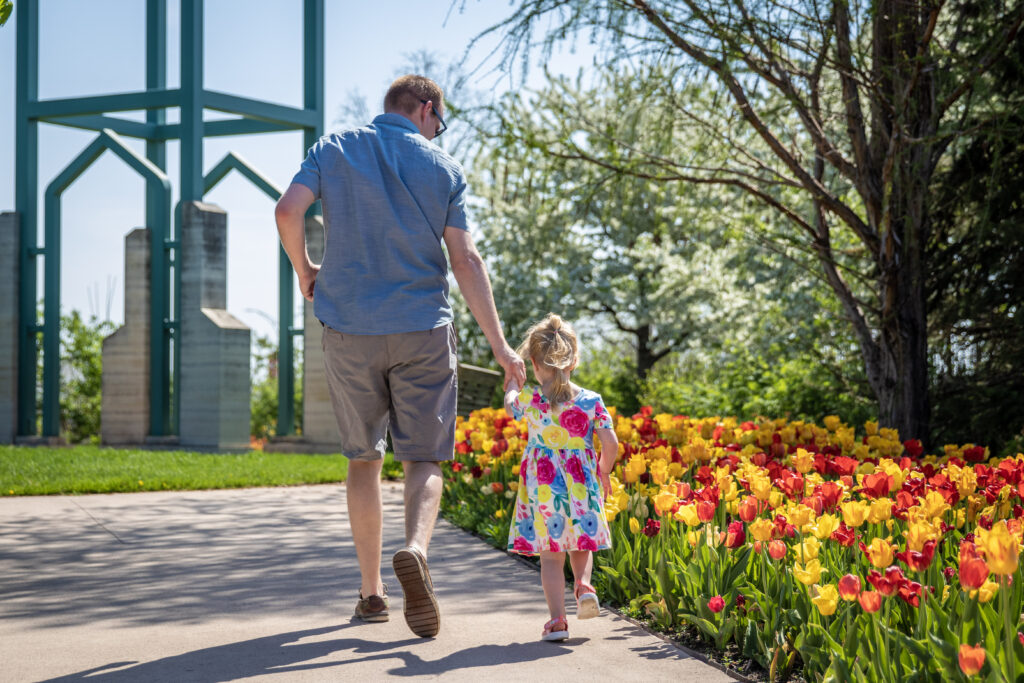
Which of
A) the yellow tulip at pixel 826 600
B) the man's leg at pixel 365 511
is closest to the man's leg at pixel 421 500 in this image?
the man's leg at pixel 365 511

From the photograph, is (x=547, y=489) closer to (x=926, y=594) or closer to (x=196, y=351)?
(x=926, y=594)

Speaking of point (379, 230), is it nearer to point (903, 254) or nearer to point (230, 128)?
point (903, 254)

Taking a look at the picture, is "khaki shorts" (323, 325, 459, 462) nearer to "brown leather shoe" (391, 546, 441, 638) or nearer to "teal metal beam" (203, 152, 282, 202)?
"brown leather shoe" (391, 546, 441, 638)

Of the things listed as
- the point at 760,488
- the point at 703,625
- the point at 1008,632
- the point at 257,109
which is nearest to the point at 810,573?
the point at 1008,632

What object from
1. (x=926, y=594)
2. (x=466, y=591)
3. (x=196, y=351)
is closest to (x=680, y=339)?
(x=196, y=351)

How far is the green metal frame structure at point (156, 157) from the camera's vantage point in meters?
12.7

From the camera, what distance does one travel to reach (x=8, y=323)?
13703 mm

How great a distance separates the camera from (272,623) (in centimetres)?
327

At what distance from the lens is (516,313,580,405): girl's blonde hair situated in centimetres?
331

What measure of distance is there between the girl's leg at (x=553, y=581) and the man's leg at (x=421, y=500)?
1.34 ft

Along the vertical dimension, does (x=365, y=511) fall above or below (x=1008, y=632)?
above

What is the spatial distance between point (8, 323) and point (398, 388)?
12.6m

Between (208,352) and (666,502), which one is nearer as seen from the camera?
(666,502)

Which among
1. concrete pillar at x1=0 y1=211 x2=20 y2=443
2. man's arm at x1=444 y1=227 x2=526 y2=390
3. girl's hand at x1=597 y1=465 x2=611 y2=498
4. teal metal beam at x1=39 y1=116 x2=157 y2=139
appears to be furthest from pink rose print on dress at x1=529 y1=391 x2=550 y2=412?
teal metal beam at x1=39 y1=116 x2=157 y2=139
